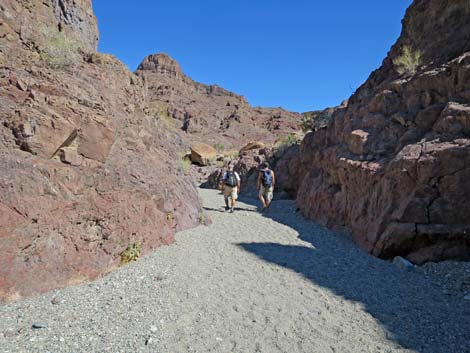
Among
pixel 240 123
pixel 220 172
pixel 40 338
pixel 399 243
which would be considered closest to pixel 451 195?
pixel 399 243

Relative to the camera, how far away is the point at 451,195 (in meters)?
5.43

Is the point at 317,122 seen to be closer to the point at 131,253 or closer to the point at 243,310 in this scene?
the point at 131,253

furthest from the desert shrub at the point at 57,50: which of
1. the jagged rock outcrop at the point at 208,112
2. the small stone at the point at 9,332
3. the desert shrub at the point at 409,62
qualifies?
the jagged rock outcrop at the point at 208,112

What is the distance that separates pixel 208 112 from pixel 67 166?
124 feet

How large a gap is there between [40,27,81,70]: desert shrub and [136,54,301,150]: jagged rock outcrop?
25.5m

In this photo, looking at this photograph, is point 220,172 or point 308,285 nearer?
point 308,285

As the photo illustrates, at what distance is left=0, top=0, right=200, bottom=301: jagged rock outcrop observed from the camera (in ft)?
12.8

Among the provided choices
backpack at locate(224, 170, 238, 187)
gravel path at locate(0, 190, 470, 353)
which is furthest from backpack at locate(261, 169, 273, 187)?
gravel path at locate(0, 190, 470, 353)

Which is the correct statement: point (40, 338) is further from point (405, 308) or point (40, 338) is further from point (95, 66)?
point (95, 66)

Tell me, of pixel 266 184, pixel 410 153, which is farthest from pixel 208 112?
pixel 410 153

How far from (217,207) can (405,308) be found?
7.38 meters

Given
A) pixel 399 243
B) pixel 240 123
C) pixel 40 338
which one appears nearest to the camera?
pixel 40 338

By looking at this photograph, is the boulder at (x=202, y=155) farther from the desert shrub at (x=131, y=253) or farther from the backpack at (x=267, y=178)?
the desert shrub at (x=131, y=253)

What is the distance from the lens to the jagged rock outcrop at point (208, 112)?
36250 mm
